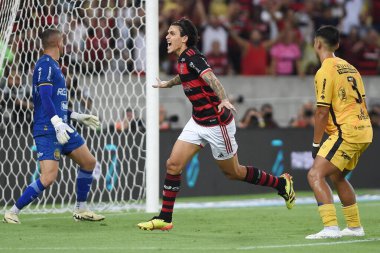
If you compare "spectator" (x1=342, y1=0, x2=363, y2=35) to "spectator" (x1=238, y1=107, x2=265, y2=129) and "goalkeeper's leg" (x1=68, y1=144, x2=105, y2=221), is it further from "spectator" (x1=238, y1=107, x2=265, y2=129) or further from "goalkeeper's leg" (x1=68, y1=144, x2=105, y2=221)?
"goalkeeper's leg" (x1=68, y1=144, x2=105, y2=221)

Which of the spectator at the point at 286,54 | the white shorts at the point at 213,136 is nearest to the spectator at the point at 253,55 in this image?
the spectator at the point at 286,54

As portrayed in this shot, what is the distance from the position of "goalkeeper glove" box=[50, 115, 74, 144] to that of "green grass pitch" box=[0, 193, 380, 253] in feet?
3.18

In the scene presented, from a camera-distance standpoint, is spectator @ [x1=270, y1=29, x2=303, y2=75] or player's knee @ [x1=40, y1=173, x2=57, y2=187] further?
spectator @ [x1=270, y1=29, x2=303, y2=75]

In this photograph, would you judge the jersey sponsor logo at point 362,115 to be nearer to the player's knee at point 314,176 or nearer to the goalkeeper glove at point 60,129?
the player's knee at point 314,176

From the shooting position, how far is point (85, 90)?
1398 cm

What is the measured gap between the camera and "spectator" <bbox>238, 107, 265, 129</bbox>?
18047 millimetres

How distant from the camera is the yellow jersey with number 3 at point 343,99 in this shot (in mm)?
9336

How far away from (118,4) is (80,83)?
1268 mm

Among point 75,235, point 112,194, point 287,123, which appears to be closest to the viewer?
point 75,235

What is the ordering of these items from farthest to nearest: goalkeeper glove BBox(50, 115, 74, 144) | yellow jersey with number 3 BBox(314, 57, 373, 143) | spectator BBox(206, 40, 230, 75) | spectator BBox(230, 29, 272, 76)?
spectator BBox(230, 29, 272, 76) → spectator BBox(206, 40, 230, 75) → goalkeeper glove BBox(50, 115, 74, 144) → yellow jersey with number 3 BBox(314, 57, 373, 143)

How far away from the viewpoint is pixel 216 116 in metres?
10.4

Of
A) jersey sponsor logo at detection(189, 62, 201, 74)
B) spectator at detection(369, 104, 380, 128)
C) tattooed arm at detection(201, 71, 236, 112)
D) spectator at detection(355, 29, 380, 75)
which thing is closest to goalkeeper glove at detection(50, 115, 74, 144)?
jersey sponsor logo at detection(189, 62, 201, 74)

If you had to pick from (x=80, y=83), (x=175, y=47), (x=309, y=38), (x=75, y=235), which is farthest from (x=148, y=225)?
(x=309, y=38)

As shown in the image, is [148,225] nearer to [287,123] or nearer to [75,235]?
[75,235]
